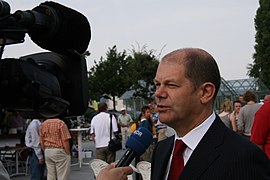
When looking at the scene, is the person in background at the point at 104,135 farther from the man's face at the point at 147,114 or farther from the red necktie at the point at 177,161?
the red necktie at the point at 177,161

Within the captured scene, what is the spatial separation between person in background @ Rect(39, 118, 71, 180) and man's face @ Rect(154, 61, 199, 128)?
657cm

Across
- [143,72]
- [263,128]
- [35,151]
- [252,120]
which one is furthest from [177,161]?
[143,72]

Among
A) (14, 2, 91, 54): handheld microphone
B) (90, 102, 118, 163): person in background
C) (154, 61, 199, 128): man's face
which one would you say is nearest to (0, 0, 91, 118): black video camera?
(14, 2, 91, 54): handheld microphone

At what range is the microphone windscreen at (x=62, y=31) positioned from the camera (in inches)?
67.9

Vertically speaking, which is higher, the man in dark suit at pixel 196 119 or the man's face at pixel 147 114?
the man in dark suit at pixel 196 119

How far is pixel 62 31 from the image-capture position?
1.76m

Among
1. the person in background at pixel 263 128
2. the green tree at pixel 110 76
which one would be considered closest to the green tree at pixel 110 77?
the green tree at pixel 110 76

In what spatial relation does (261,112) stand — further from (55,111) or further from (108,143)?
(108,143)

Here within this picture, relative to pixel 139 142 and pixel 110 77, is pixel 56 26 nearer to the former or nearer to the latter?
pixel 139 142

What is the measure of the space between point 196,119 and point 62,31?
80cm

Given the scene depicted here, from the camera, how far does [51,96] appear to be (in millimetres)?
1782

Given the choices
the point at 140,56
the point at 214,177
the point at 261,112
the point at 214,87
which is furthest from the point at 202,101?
the point at 140,56

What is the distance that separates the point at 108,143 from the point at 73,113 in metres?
7.69

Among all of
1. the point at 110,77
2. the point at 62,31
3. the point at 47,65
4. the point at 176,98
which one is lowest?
the point at 110,77
